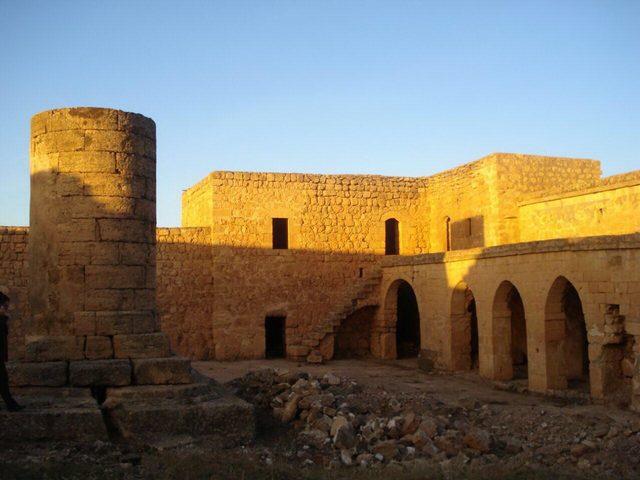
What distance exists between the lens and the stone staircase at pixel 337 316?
20062 millimetres

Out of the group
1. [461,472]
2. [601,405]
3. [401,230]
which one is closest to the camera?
[461,472]

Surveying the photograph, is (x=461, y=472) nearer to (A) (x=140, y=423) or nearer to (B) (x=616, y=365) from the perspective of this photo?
(A) (x=140, y=423)

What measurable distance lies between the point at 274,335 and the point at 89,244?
44.4 feet

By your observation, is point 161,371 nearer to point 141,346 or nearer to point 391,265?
point 141,346

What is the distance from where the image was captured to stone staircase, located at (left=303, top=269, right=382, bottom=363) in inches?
790

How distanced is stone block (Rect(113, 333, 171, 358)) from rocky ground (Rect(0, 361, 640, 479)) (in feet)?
5.09

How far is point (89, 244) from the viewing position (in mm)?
8953

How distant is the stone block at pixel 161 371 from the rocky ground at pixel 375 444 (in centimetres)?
110

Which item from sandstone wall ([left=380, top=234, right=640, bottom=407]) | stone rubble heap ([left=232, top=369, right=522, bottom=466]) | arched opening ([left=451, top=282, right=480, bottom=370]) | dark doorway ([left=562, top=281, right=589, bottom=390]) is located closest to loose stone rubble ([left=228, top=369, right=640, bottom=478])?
stone rubble heap ([left=232, top=369, right=522, bottom=466])

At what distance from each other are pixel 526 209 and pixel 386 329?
5.14 m

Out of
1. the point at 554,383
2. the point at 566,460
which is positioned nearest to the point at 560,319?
the point at 554,383

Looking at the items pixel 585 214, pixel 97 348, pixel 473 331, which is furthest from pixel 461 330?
pixel 97 348

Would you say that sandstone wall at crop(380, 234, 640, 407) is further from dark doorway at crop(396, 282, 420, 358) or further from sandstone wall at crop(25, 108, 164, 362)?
sandstone wall at crop(25, 108, 164, 362)

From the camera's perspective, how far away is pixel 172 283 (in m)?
19.7
